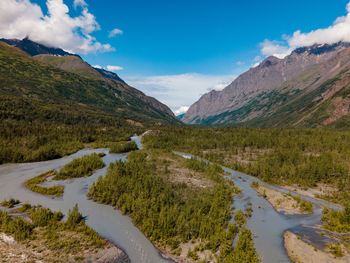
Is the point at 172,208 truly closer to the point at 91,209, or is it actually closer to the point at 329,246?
the point at 91,209

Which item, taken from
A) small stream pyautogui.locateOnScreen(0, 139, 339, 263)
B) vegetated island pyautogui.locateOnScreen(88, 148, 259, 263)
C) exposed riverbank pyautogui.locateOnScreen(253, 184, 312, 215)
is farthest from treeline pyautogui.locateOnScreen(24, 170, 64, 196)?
exposed riverbank pyautogui.locateOnScreen(253, 184, 312, 215)

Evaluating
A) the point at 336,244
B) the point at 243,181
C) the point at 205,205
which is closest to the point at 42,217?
the point at 205,205

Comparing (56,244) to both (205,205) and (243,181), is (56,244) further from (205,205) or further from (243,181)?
(243,181)

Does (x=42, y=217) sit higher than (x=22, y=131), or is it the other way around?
(x=22, y=131)

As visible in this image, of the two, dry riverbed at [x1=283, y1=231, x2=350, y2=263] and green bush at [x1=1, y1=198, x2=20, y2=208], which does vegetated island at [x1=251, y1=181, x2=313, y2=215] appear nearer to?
dry riverbed at [x1=283, y1=231, x2=350, y2=263]

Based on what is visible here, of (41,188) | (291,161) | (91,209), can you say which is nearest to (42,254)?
(91,209)
